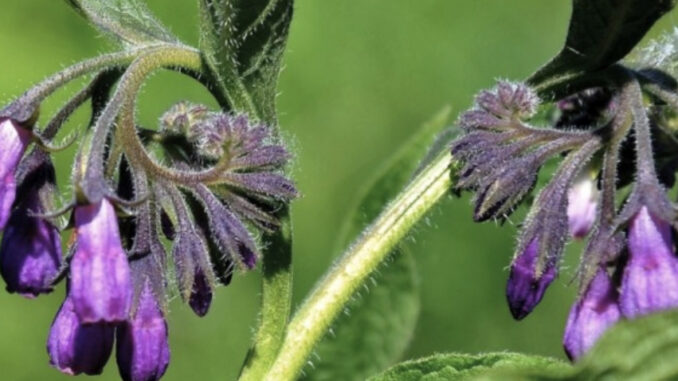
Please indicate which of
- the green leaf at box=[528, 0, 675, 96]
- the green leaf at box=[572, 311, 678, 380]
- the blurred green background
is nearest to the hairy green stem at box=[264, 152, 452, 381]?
the green leaf at box=[528, 0, 675, 96]

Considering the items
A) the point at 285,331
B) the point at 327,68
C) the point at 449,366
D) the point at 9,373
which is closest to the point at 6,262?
the point at 285,331

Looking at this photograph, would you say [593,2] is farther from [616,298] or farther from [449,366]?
[449,366]

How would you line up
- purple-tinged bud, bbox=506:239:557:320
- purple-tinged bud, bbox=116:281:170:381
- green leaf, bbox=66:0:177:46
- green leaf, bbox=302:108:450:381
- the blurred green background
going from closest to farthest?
purple-tinged bud, bbox=116:281:170:381 < purple-tinged bud, bbox=506:239:557:320 < green leaf, bbox=66:0:177:46 < green leaf, bbox=302:108:450:381 < the blurred green background

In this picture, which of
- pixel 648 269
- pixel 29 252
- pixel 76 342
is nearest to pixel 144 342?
pixel 76 342

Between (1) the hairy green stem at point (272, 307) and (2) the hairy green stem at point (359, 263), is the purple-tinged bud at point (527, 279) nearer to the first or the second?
(2) the hairy green stem at point (359, 263)


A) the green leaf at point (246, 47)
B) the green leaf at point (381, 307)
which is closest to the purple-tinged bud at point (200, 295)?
the green leaf at point (246, 47)

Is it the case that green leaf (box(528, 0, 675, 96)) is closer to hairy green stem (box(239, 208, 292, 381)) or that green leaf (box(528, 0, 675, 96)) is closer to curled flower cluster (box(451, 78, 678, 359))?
curled flower cluster (box(451, 78, 678, 359))
